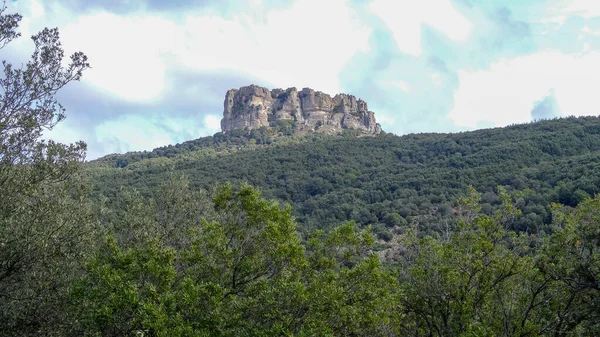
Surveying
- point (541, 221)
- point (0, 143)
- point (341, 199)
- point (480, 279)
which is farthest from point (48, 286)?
point (341, 199)

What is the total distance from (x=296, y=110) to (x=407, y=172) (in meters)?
78.3

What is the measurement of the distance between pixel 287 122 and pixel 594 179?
10485cm

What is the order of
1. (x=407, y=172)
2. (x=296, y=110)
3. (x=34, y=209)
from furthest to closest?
(x=296, y=110)
(x=407, y=172)
(x=34, y=209)

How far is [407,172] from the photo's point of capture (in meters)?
75.1

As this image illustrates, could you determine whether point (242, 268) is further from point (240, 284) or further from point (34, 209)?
point (34, 209)

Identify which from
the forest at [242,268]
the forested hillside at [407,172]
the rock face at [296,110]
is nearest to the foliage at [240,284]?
the forest at [242,268]

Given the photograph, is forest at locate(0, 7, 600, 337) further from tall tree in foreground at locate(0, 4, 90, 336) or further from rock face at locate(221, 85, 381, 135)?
rock face at locate(221, 85, 381, 135)

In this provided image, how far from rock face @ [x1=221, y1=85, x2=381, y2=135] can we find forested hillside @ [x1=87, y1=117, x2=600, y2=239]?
37531 mm

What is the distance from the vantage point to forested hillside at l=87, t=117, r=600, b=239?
51.1m

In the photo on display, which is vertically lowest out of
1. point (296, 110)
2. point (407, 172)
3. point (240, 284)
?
point (240, 284)

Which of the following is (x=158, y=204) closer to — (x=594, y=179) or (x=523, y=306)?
(x=523, y=306)

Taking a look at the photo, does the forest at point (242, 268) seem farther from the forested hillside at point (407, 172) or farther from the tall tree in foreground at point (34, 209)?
the forested hillside at point (407, 172)

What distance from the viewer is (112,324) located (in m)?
10.5

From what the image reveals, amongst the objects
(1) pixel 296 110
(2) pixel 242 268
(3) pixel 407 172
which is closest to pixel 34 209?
(2) pixel 242 268
